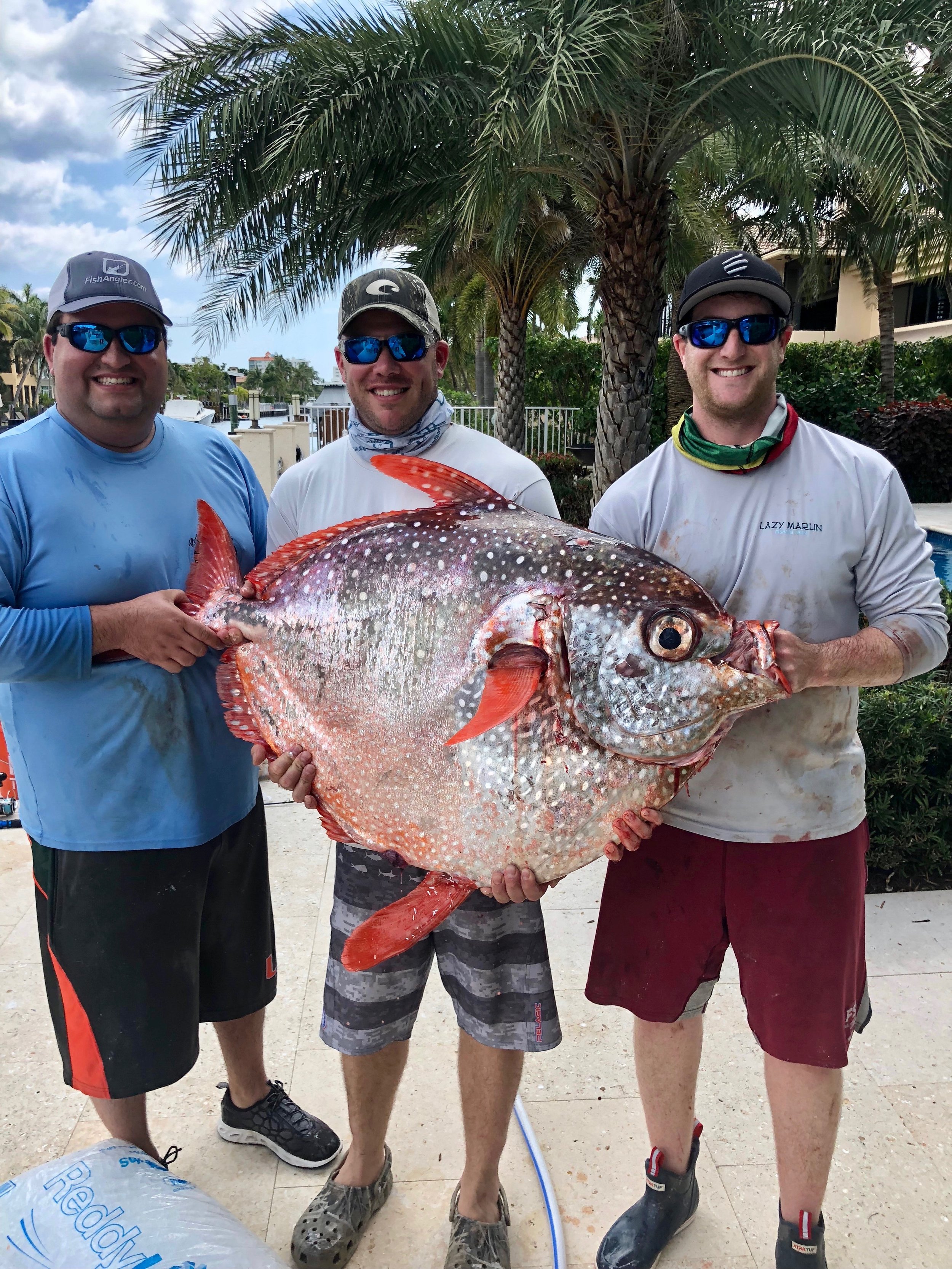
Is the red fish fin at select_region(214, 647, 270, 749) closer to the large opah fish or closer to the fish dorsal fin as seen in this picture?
the large opah fish

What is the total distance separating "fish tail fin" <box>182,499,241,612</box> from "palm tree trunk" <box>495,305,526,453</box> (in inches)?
495

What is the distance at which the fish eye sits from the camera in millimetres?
1515

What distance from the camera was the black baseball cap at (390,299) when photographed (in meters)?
1.98

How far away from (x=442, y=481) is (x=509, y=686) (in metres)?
0.48

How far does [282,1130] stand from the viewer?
98.7 inches

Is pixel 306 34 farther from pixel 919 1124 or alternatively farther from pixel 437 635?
pixel 919 1124

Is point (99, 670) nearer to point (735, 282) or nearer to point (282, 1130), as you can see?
point (282, 1130)

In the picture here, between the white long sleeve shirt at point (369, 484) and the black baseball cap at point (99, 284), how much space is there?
53 cm

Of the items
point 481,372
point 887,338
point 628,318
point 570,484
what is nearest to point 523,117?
point 628,318

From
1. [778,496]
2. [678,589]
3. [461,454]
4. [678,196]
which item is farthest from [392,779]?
[678,196]

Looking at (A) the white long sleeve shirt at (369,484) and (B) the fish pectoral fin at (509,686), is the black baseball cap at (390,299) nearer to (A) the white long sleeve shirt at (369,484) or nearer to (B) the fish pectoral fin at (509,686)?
(A) the white long sleeve shirt at (369,484)

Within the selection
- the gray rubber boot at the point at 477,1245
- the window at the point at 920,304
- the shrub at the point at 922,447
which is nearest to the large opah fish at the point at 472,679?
the gray rubber boot at the point at 477,1245

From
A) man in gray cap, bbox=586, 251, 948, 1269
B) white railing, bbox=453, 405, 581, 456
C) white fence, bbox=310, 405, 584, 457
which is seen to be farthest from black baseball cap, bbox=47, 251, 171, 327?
white railing, bbox=453, 405, 581, 456

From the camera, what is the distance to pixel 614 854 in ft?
5.48
